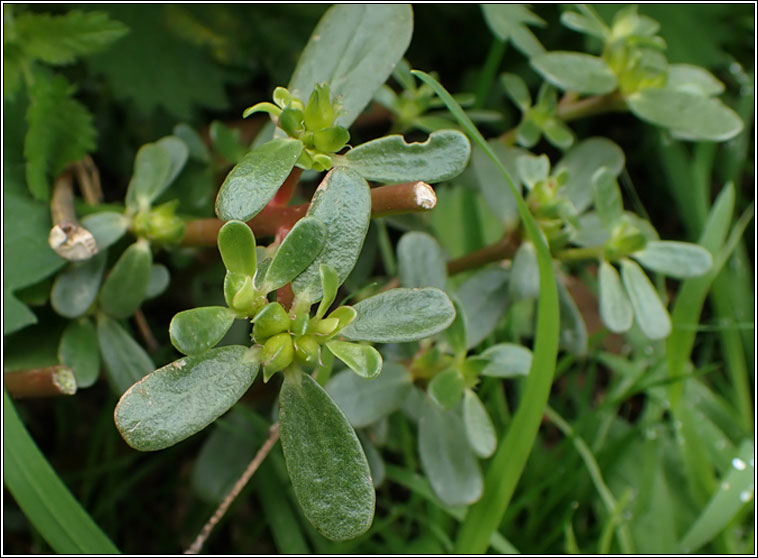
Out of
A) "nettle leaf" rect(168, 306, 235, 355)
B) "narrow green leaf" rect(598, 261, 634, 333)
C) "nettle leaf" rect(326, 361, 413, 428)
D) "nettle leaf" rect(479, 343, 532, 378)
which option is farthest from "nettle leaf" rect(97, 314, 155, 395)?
"narrow green leaf" rect(598, 261, 634, 333)

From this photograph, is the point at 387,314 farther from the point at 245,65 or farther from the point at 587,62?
the point at 245,65

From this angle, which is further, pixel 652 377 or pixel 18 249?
pixel 652 377

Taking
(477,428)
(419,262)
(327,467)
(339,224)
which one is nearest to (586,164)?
(419,262)

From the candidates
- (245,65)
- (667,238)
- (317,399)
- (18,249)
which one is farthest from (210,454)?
(667,238)

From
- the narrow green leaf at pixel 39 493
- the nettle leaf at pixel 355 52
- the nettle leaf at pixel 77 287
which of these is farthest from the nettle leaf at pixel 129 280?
the nettle leaf at pixel 355 52

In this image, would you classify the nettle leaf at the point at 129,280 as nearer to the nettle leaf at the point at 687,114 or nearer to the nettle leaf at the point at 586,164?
the nettle leaf at the point at 586,164
